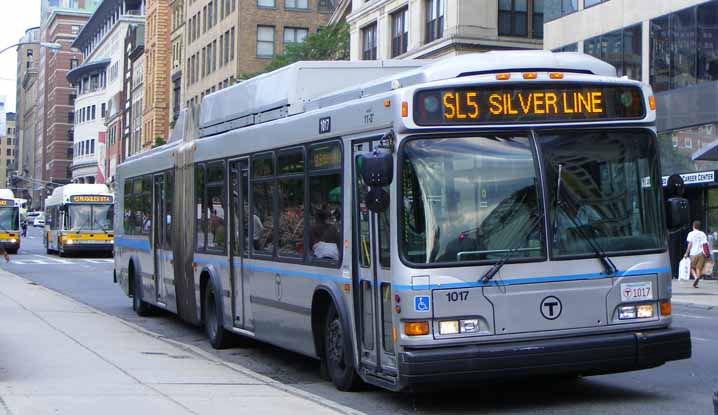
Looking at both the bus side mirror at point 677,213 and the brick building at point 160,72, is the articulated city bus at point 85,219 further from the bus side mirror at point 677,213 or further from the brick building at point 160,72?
the brick building at point 160,72

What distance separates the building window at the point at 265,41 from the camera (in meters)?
74.6

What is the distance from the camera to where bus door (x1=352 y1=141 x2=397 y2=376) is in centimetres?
968

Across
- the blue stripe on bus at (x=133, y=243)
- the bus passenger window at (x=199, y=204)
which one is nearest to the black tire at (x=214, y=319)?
the bus passenger window at (x=199, y=204)

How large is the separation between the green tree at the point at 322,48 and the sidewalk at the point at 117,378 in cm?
3821

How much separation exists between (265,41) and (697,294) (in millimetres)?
51332

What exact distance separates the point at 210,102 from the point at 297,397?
6.28 meters

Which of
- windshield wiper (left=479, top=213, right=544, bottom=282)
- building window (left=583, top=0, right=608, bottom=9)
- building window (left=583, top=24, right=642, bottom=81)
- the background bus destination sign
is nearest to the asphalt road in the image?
windshield wiper (left=479, top=213, right=544, bottom=282)

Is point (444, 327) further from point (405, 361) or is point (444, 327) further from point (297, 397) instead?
point (297, 397)

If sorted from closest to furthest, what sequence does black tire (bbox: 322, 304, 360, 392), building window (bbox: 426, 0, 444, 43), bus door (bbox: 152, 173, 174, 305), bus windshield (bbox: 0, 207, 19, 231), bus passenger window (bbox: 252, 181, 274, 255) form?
black tire (bbox: 322, 304, 360, 392)
bus passenger window (bbox: 252, 181, 274, 255)
bus door (bbox: 152, 173, 174, 305)
building window (bbox: 426, 0, 444, 43)
bus windshield (bbox: 0, 207, 19, 231)

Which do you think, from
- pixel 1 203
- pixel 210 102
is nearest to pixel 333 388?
pixel 210 102

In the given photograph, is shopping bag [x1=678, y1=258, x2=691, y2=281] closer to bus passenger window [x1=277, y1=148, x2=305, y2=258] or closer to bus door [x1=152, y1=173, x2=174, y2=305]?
bus door [x1=152, y1=173, x2=174, y2=305]

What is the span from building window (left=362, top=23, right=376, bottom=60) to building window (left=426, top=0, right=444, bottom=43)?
522 centimetres

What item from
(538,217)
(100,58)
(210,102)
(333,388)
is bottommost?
(333,388)

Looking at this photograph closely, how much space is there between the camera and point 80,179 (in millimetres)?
145625
